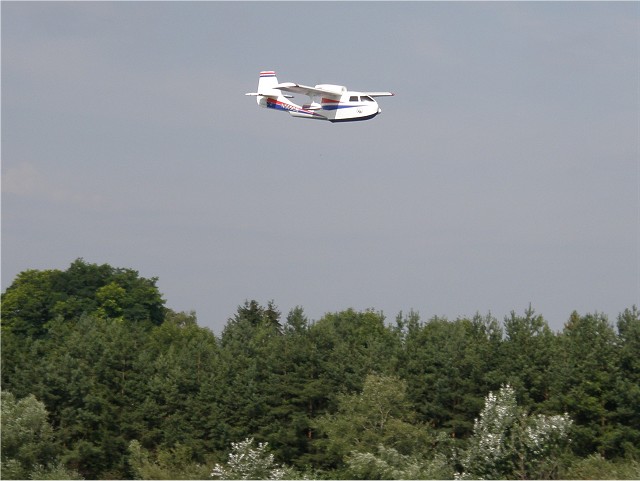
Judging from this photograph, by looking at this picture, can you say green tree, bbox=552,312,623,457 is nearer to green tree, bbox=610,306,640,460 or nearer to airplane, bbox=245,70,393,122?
green tree, bbox=610,306,640,460

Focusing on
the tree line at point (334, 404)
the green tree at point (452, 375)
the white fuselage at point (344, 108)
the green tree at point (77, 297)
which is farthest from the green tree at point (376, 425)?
the green tree at point (77, 297)

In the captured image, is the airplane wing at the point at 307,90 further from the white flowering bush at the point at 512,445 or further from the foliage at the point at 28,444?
the foliage at the point at 28,444

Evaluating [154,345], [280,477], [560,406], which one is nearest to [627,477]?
[560,406]

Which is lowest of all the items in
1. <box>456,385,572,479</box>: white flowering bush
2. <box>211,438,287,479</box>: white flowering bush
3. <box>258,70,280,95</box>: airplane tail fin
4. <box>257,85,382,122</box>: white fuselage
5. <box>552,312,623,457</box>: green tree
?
<box>211,438,287,479</box>: white flowering bush

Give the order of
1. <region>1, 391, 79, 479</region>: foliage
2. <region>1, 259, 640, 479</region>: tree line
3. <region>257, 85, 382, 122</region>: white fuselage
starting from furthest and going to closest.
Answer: <region>1, 391, 79, 479</region>: foliage → <region>1, 259, 640, 479</region>: tree line → <region>257, 85, 382, 122</region>: white fuselage

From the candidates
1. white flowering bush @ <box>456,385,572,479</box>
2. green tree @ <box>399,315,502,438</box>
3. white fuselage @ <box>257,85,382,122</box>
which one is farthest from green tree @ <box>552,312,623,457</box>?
white fuselage @ <box>257,85,382,122</box>

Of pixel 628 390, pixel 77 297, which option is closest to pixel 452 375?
pixel 628 390
